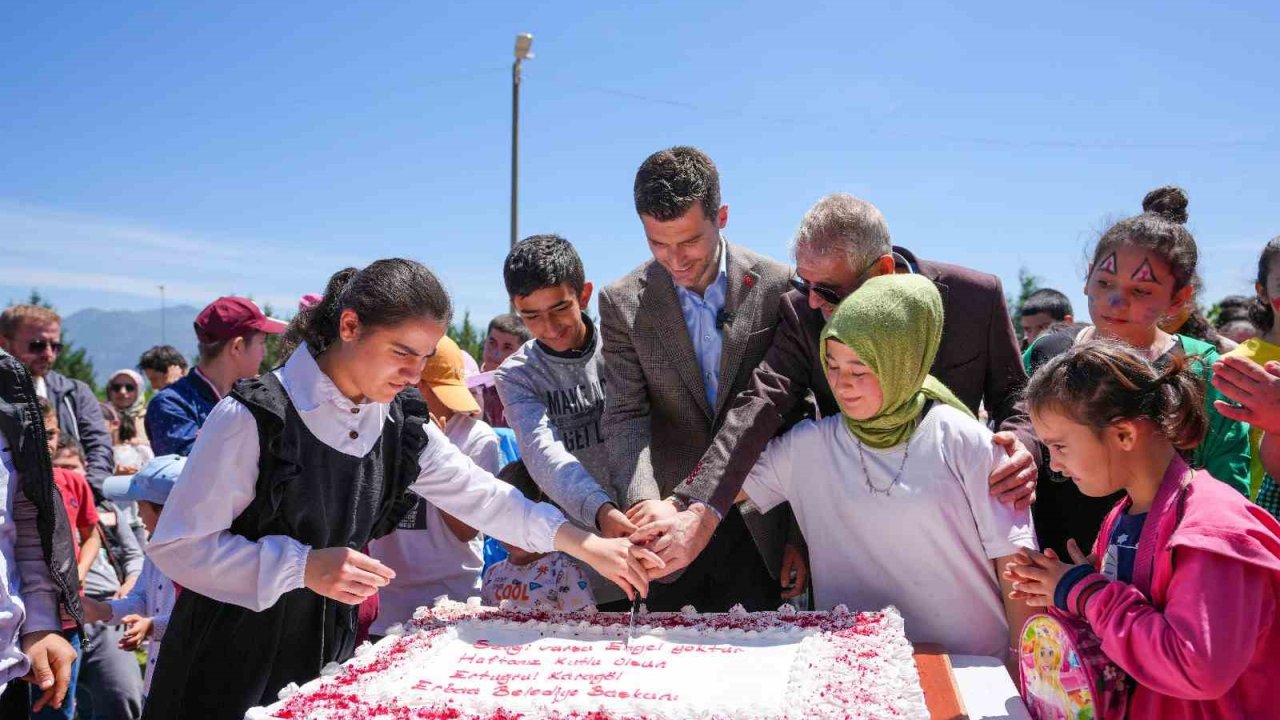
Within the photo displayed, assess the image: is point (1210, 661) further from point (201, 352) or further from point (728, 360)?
point (201, 352)

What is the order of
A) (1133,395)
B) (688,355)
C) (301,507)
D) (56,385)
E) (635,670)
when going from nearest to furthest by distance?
(1133,395), (635,670), (301,507), (688,355), (56,385)

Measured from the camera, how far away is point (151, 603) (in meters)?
4.40

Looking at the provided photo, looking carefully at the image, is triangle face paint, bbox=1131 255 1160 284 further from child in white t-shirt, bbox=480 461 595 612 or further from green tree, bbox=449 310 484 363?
green tree, bbox=449 310 484 363

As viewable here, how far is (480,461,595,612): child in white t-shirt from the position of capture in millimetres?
3607

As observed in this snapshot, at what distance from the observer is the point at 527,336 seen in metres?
7.27

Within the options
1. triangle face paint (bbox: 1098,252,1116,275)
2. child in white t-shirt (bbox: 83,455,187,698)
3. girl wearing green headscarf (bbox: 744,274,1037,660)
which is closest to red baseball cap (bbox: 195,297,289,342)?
child in white t-shirt (bbox: 83,455,187,698)

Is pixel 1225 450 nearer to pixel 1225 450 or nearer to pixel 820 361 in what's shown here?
pixel 1225 450

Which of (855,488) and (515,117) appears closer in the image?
(855,488)

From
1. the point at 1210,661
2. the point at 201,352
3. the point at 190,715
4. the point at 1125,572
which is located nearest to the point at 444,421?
the point at 201,352

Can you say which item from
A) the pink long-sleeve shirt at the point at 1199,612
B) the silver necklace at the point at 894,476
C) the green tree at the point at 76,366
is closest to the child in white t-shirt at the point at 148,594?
the silver necklace at the point at 894,476

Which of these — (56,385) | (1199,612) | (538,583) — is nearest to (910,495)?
(1199,612)

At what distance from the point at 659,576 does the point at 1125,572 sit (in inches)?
51.1

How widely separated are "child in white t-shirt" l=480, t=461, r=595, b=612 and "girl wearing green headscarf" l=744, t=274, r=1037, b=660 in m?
1.06

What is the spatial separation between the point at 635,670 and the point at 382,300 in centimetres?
120
